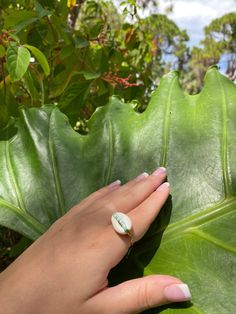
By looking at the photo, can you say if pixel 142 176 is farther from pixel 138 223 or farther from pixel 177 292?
pixel 177 292

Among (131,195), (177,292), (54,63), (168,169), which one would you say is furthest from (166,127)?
(54,63)

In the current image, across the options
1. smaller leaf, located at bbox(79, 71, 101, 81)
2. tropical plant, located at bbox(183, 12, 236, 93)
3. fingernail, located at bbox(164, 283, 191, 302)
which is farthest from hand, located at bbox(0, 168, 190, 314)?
tropical plant, located at bbox(183, 12, 236, 93)

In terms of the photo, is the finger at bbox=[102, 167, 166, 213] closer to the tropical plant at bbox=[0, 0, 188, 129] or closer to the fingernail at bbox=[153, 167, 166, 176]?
the fingernail at bbox=[153, 167, 166, 176]

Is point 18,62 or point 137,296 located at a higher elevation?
point 18,62

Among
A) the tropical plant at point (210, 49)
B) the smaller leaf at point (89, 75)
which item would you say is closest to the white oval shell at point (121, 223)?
the smaller leaf at point (89, 75)

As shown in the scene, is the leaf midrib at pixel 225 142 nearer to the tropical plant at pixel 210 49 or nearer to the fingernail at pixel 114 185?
the fingernail at pixel 114 185
